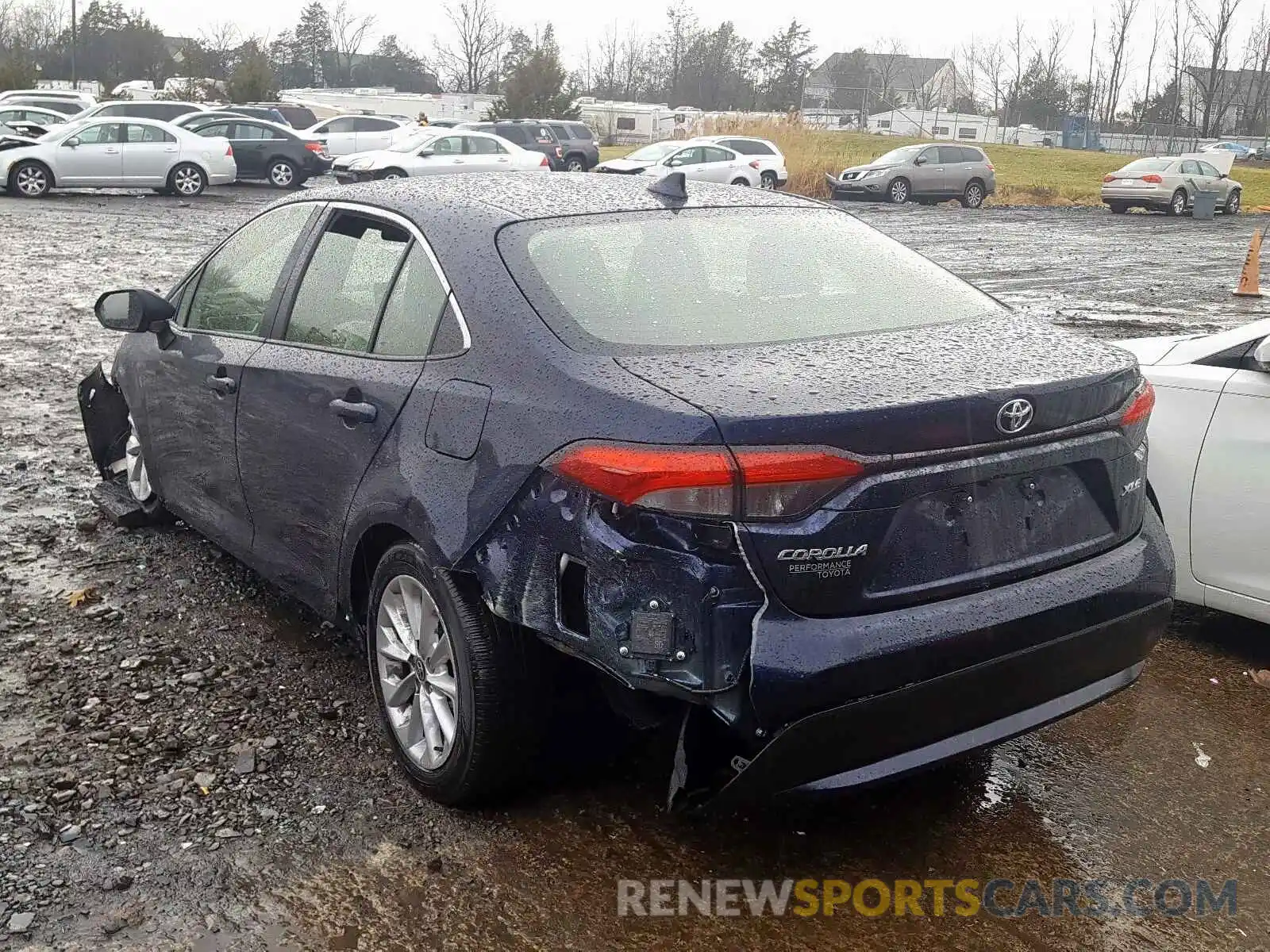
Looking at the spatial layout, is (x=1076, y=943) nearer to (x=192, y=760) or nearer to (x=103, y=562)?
(x=192, y=760)

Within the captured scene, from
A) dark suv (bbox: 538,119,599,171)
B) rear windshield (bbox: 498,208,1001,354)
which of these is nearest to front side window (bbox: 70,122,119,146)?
dark suv (bbox: 538,119,599,171)

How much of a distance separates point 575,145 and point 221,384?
113 feet

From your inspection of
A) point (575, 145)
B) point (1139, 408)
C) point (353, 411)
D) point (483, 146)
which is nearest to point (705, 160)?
point (483, 146)

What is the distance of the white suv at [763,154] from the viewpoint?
3147 centimetres

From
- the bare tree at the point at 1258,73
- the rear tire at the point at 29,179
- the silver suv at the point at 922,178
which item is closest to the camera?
the rear tire at the point at 29,179

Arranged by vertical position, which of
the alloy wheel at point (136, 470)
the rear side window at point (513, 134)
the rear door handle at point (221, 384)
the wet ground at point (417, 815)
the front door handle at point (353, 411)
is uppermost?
the rear side window at point (513, 134)

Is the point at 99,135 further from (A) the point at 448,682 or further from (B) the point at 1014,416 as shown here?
(B) the point at 1014,416

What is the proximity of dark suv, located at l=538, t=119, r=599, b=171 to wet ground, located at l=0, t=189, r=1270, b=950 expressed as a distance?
33.4 metres

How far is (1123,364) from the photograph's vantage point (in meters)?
3.26

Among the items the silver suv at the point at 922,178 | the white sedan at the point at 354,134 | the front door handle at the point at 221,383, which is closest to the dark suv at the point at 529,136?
the white sedan at the point at 354,134

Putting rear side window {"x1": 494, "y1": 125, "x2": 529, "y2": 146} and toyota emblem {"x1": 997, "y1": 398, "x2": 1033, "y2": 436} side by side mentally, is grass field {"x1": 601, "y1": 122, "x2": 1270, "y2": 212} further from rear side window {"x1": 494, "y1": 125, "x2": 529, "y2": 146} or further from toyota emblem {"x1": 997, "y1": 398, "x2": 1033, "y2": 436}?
toyota emblem {"x1": 997, "y1": 398, "x2": 1033, "y2": 436}

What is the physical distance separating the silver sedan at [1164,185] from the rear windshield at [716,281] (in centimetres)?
3172

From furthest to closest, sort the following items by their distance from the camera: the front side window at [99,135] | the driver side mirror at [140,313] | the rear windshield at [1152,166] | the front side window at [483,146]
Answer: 1. the rear windshield at [1152,166]
2. the front side window at [483,146]
3. the front side window at [99,135]
4. the driver side mirror at [140,313]

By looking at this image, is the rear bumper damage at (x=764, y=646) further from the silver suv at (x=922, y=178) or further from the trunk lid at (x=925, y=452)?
the silver suv at (x=922, y=178)
